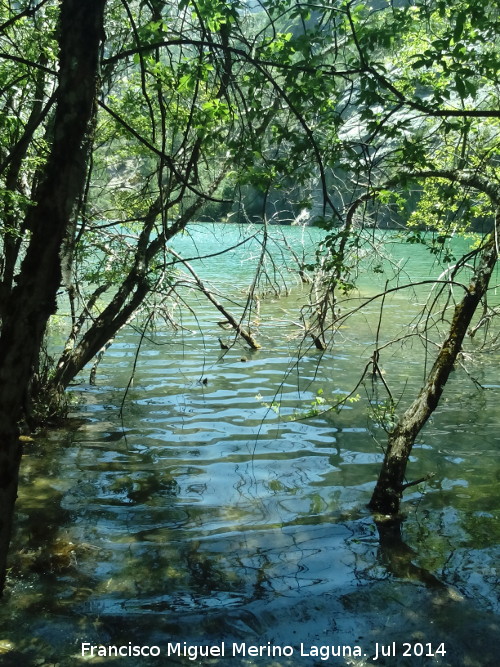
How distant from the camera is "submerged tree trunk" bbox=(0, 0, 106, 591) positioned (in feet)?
10.3

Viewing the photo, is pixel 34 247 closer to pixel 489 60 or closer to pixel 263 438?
pixel 489 60

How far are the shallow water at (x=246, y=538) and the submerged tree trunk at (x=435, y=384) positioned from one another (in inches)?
21.6

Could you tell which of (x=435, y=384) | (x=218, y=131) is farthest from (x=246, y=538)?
(x=218, y=131)

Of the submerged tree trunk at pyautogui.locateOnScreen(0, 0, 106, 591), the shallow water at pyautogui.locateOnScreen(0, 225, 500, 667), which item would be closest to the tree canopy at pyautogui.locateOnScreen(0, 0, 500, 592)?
the submerged tree trunk at pyautogui.locateOnScreen(0, 0, 106, 591)

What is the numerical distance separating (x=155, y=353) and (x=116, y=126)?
7.07 metres

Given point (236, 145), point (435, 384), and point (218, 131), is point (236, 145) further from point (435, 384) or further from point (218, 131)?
point (435, 384)

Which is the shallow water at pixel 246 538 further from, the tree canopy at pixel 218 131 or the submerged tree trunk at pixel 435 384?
the tree canopy at pixel 218 131

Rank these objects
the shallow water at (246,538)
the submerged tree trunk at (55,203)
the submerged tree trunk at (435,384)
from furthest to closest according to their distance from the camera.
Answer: the submerged tree trunk at (435,384), the shallow water at (246,538), the submerged tree trunk at (55,203)

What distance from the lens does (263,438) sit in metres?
9.23

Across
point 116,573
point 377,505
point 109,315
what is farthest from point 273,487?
point 109,315

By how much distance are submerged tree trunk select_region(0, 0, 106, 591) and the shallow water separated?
2139 mm

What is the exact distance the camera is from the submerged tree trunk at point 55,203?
3148mm

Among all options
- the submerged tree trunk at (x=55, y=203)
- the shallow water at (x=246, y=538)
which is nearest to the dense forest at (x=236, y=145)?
the submerged tree trunk at (x=55, y=203)

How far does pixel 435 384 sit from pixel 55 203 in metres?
4.07
